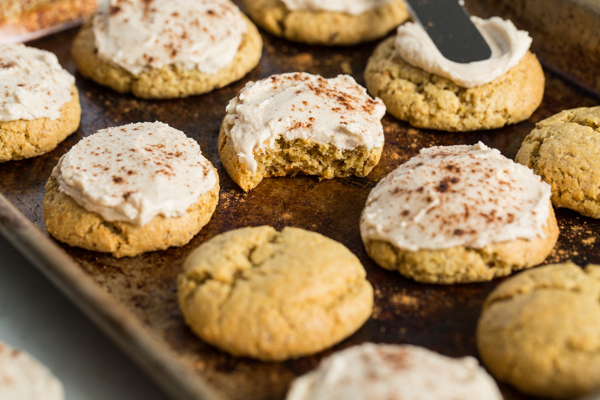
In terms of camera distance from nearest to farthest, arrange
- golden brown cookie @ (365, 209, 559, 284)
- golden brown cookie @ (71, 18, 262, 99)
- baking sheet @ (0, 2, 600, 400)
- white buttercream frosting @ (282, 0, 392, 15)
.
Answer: baking sheet @ (0, 2, 600, 400) → golden brown cookie @ (365, 209, 559, 284) → golden brown cookie @ (71, 18, 262, 99) → white buttercream frosting @ (282, 0, 392, 15)

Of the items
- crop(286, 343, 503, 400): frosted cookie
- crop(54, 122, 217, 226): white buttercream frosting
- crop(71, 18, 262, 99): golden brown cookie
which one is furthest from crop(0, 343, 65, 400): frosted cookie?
crop(71, 18, 262, 99): golden brown cookie

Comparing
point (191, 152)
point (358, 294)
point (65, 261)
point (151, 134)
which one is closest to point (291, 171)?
point (191, 152)

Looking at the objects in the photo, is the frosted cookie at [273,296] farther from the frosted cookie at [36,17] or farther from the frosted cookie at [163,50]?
the frosted cookie at [36,17]

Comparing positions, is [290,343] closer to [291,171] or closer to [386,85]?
[291,171]

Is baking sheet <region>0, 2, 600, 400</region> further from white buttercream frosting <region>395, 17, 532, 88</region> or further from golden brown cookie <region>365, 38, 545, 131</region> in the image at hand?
white buttercream frosting <region>395, 17, 532, 88</region>

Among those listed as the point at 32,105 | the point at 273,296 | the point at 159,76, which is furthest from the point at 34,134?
the point at 273,296

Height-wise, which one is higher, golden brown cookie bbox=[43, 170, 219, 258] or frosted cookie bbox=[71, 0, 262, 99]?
frosted cookie bbox=[71, 0, 262, 99]

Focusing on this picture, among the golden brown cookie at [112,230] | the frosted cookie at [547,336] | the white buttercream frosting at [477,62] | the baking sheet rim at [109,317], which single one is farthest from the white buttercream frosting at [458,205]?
the baking sheet rim at [109,317]
